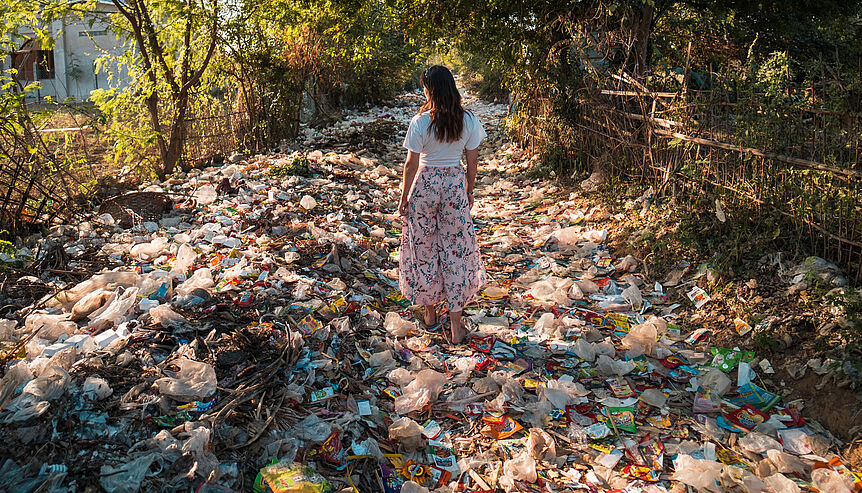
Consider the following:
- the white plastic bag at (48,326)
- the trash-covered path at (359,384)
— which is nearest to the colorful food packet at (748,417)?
the trash-covered path at (359,384)

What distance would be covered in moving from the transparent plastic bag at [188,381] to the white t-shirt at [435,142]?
1619 mm

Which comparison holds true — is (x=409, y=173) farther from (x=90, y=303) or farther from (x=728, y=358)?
(x=728, y=358)

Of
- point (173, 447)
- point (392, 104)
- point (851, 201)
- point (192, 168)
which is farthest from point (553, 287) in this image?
point (392, 104)

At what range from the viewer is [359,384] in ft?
10.0

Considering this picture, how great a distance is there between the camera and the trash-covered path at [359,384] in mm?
2291

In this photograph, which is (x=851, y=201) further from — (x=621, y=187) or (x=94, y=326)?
(x=94, y=326)

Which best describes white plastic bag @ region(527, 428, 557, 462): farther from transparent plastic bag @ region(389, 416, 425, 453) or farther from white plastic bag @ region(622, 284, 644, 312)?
white plastic bag @ region(622, 284, 644, 312)

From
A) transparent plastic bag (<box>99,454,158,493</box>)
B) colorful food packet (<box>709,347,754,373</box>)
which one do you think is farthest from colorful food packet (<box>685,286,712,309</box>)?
transparent plastic bag (<box>99,454,158,493</box>)

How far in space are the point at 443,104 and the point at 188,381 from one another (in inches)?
76.3

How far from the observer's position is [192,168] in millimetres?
7883

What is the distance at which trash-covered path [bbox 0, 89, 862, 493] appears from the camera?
2.29 meters

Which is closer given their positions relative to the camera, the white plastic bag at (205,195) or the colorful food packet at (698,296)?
the colorful food packet at (698,296)

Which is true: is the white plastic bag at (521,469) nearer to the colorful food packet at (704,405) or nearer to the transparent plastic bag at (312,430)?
the transparent plastic bag at (312,430)

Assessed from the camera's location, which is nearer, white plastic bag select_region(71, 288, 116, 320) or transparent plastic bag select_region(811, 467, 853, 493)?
transparent plastic bag select_region(811, 467, 853, 493)
